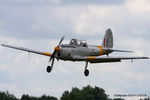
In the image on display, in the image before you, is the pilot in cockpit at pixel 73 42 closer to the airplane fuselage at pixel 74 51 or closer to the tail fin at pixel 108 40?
the airplane fuselage at pixel 74 51

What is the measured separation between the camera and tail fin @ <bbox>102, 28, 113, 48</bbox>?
63.4 m

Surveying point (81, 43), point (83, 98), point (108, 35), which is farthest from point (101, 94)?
point (81, 43)

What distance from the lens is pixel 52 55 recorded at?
53781 millimetres

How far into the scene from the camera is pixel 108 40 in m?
64.0

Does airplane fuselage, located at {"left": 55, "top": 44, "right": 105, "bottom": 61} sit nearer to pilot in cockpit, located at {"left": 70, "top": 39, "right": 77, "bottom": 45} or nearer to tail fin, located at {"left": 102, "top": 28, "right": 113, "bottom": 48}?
pilot in cockpit, located at {"left": 70, "top": 39, "right": 77, "bottom": 45}

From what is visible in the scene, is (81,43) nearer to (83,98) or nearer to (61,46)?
(61,46)

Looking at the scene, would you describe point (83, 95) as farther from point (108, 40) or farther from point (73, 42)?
point (73, 42)

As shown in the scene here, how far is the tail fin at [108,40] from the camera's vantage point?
208 ft

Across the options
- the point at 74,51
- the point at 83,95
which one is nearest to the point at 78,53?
the point at 74,51

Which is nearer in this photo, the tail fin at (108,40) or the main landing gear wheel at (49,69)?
the main landing gear wheel at (49,69)

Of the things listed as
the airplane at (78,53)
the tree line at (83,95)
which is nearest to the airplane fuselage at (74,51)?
the airplane at (78,53)

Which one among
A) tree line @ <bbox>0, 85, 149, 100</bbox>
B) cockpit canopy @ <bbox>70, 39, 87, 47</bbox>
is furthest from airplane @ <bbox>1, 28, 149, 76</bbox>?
tree line @ <bbox>0, 85, 149, 100</bbox>

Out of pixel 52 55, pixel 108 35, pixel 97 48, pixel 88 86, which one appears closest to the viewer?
pixel 52 55

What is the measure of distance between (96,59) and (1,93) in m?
72.9
